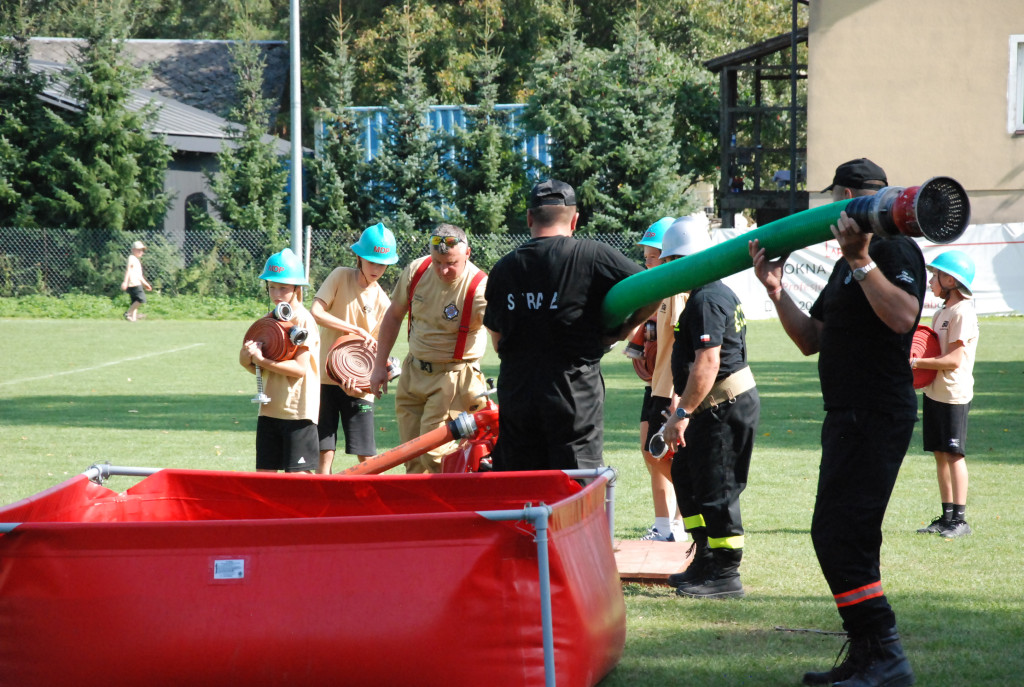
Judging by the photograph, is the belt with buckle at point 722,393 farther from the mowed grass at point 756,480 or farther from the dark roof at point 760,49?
the dark roof at point 760,49

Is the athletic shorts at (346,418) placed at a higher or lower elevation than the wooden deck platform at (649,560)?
higher

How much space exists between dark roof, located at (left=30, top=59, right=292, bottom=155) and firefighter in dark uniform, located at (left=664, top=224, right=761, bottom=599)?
28.9 metres

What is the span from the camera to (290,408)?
7.49 metres

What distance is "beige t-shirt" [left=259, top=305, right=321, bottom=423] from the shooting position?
7488 mm

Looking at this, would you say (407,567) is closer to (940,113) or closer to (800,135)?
(940,113)

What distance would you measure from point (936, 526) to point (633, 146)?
25853 mm

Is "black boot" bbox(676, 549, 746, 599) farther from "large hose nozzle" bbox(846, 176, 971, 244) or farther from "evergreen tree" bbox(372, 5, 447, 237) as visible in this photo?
"evergreen tree" bbox(372, 5, 447, 237)

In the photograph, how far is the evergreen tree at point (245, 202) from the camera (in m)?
30.3

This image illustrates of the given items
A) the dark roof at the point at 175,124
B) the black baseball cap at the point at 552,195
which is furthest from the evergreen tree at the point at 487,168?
the black baseball cap at the point at 552,195

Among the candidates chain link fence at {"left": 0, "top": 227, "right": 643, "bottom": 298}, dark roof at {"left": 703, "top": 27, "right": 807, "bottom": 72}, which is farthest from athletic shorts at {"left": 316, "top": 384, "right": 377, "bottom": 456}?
dark roof at {"left": 703, "top": 27, "right": 807, "bottom": 72}

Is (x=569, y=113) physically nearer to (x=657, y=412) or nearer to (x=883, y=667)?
(x=657, y=412)

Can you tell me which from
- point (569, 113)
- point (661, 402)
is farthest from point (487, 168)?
point (661, 402)

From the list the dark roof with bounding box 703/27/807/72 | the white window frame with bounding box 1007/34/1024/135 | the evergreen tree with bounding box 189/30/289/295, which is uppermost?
the dark roof with bounding box 703/27/807/72

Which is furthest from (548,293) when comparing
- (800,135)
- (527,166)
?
(800,135)
